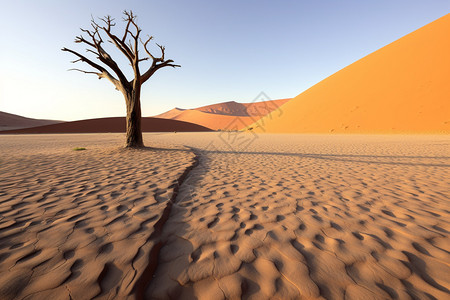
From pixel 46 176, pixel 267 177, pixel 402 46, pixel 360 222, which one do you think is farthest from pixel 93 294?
pixel 402 46

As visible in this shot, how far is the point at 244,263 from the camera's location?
1.84m

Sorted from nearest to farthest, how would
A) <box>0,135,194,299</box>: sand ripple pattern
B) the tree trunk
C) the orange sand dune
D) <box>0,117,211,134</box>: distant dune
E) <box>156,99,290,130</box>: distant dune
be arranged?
1. <box>0,135,194,299</box>: sand ripple pattern
2. the tree trunk
3. the orange sand dune
4. <box>0,117,211,134</box>: distant dune
5. <box>156,99,290,130</box>: distant dune

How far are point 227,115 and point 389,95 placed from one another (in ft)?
253

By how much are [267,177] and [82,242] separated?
13.2ft

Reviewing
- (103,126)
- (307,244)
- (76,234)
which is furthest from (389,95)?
(103,126)

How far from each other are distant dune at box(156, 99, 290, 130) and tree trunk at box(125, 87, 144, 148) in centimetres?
5047

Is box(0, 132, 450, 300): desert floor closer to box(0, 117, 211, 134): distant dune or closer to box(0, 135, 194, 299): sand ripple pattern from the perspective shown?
box(0, 135, 194, 299): sand ripple pattern

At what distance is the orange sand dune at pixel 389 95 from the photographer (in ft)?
80.1

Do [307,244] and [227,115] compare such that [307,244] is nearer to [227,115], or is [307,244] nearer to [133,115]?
[133,115]

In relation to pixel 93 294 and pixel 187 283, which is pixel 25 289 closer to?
pixel 93 294

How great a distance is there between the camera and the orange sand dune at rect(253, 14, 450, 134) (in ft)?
80.1

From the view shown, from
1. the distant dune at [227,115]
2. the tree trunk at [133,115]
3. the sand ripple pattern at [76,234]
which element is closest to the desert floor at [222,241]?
the sand ripple pattern at [76,234]

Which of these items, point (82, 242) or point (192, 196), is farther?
point (192, 196)

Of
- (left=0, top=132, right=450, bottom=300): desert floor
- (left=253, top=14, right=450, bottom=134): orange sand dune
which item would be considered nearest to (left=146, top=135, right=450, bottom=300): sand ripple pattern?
(left=0, top=132, right=450, bottom=300): desert floor
